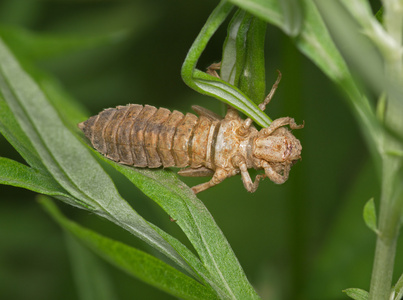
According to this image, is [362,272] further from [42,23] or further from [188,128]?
[42,23]

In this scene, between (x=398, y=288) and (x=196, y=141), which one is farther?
(x=196, y=141)

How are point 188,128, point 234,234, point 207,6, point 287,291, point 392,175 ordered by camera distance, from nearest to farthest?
point 392,175 < point 188,128 < point 287,291 < point 234,234 < point 207,6

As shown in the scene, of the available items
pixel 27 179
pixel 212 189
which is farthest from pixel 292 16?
pixel 212 189

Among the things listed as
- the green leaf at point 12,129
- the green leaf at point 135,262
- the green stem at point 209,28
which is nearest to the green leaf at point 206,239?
the green leaf at point 135,262

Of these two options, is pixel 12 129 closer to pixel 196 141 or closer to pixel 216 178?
pixel 196 141

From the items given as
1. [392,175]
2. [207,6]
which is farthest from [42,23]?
[392,175]

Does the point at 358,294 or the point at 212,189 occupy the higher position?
the point at 358,294
